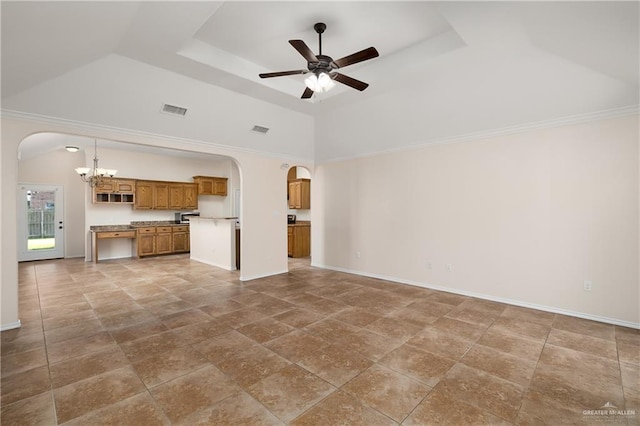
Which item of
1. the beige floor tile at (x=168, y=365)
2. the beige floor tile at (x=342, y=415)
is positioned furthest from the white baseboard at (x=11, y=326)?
the beige floor tile at (x=342, y=415)

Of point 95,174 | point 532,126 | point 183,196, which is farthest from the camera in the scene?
point 183,196

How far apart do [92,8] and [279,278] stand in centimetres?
477

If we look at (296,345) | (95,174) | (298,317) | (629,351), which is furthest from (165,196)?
(629,351)

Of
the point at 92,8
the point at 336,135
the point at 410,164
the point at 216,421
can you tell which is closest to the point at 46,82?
the point at 92,8

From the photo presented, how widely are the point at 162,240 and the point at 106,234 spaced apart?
1.37 metres

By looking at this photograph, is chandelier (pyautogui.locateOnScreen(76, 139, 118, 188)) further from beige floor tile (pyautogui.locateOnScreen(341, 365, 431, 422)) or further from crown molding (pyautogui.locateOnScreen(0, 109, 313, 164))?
beige floor tile (pyautogui.locateOnScreen(341, 365, 431, 422))

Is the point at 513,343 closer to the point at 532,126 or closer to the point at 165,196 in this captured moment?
the point at 532,126

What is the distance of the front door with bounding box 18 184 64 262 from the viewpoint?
→ 7746 mm

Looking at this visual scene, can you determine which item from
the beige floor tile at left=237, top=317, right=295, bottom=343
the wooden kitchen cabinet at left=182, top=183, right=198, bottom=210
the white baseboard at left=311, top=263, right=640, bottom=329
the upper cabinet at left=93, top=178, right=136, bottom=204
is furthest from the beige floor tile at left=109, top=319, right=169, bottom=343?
the wooden kitchen cabinet at left=182, top=183, right=198, bottom=210

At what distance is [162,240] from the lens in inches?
341

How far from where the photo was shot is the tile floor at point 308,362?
203cm

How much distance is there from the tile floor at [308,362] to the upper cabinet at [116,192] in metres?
3.99

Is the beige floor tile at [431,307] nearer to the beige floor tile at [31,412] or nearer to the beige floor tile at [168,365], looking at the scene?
the beige floor tile at [168,365]

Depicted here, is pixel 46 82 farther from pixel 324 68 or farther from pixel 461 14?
pixel 461 14
